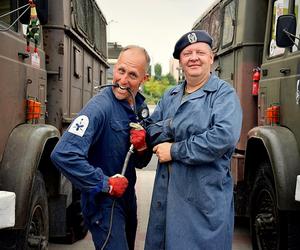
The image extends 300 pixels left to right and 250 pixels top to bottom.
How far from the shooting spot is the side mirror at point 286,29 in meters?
3.35

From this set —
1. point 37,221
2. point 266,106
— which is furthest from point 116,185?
point 266,106

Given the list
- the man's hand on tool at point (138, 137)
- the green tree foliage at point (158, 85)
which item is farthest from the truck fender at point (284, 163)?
the green tree foliage at point (158, 85)

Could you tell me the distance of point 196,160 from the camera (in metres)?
2.34

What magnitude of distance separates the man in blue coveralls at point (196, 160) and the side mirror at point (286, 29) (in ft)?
3.52

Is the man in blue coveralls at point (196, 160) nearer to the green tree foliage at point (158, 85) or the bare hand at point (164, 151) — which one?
the bare hand at point (164, 151)

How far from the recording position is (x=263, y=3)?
206 inches

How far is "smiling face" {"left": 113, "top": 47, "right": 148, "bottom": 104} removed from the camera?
256cm

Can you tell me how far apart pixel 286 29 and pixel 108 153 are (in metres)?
1.71

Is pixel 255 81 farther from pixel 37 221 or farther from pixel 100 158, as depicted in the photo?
pixel 100 158

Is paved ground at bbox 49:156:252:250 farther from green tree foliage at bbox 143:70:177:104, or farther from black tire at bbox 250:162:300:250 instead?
green tree foliage at bbox 143:70:177:104

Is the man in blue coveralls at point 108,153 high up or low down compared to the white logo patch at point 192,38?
down

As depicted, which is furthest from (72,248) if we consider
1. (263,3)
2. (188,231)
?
(263,3)

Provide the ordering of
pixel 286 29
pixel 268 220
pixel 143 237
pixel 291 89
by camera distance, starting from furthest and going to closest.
A: pixel 143 237, pixel 268 220, pixel 291 89, pixel 286 29

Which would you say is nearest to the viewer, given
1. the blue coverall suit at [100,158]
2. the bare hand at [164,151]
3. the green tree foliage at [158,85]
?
the blue coverall suit at [100,158]
